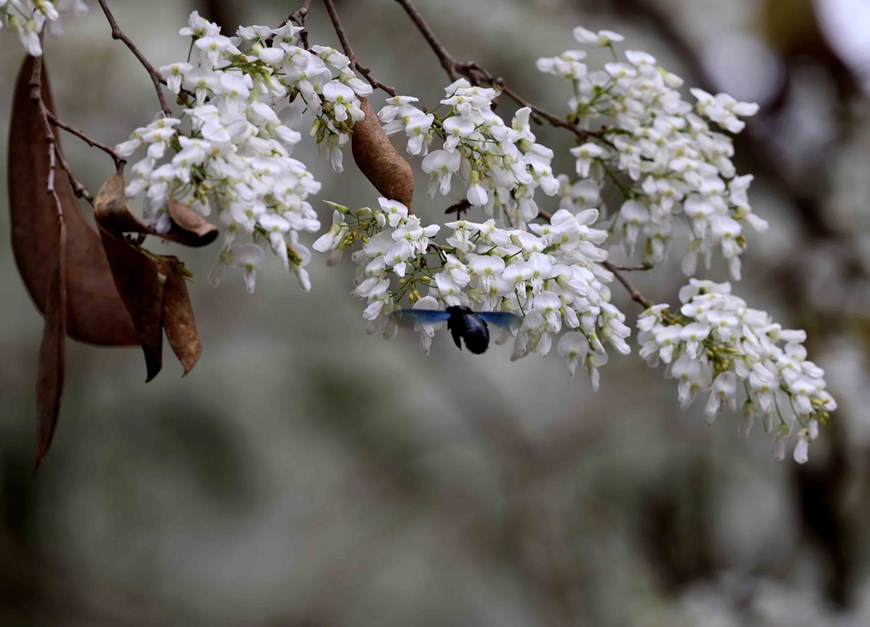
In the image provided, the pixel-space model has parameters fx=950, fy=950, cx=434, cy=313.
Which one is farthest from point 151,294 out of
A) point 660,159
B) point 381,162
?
point 660,159

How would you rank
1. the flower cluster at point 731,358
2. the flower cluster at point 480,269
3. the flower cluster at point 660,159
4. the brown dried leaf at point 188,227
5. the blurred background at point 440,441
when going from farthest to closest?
the blurred background at point 440,441, the flower cluster at point 660,159, the flower cluster at point 731,358, the flower cluster at point 480,269, the brown dried leaf at point 188,227

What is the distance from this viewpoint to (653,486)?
10.5 feet

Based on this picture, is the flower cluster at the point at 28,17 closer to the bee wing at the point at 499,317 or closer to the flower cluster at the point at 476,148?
the flower cluster at the point at 476,148

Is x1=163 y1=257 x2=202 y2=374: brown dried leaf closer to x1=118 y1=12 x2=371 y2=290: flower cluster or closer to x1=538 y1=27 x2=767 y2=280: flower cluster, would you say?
x1=118 y1=12 x2=371 y2=290: flower cluster

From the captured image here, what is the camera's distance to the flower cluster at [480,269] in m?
0.85

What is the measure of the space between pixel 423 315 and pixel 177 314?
23 centimetres

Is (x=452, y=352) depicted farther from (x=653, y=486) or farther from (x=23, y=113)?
A: (x=23, y=113)

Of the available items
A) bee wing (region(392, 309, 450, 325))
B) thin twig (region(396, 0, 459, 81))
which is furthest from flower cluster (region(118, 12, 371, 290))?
thin twig (region(396, 0, 459, 81))

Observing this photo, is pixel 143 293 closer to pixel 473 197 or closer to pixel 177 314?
pixel 177 314

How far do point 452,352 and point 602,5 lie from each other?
1.38 metres

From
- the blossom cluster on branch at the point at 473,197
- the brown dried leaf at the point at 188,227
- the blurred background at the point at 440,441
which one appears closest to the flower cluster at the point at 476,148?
the blossom cluster on branch at the point at 473,197

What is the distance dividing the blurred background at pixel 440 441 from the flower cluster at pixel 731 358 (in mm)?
1544

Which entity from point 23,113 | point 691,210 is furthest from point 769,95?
point 23,113

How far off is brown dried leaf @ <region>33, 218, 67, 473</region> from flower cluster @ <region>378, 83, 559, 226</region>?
344 mm
